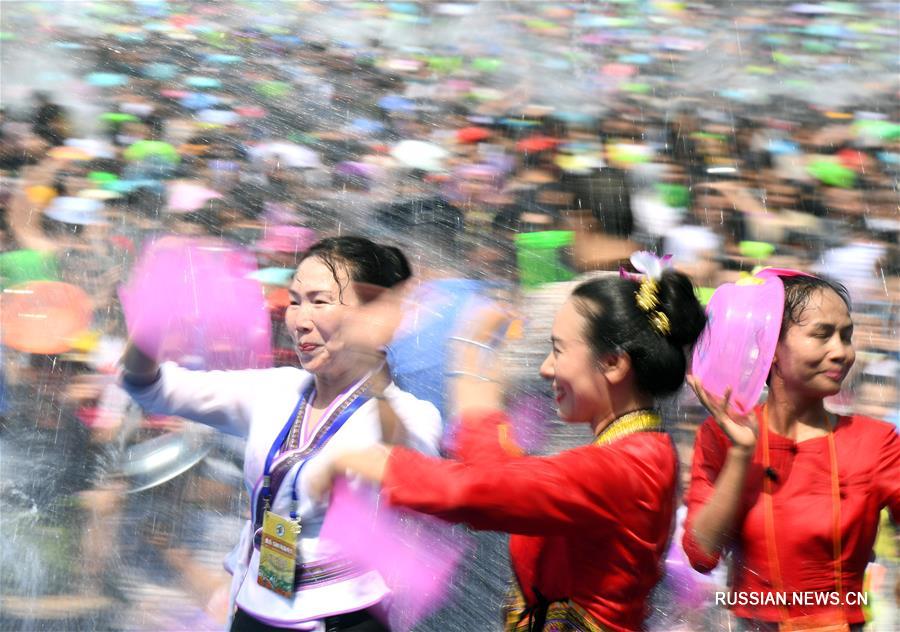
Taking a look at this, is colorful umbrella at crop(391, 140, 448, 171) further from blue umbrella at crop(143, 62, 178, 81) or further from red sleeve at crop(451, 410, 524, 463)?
red sleeve at crop(451, 410, 524, 463)

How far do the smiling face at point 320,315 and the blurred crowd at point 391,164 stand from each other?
2.43 feet

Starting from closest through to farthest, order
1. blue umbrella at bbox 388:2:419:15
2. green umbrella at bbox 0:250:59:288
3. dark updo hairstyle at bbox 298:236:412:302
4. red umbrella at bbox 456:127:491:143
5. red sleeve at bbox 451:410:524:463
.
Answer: red sleeve at bbox 451:410:524:463, dark updo hairstyle at bbox 298:236:412:302, green umbrella at bbox 0:250:59:288, red umbrella at bbox 456:127:491:143, blue umbrella at bbox 388:2:419:15

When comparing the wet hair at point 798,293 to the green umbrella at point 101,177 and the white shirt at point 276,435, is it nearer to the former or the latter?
the white shirt at point 276,435

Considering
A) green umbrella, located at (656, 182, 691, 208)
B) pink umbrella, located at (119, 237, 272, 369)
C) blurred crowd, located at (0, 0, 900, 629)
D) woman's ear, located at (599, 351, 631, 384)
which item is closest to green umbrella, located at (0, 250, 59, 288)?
blurred crowd, located at (0, 0, 900, 629)

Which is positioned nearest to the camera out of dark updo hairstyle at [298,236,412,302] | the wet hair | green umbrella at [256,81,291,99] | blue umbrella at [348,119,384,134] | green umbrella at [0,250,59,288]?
the wet hair

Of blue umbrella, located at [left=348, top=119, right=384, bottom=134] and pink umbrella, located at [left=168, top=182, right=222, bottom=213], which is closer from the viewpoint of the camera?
pink umbrella, located at [left=168, top=182, right=222, bottom=213]

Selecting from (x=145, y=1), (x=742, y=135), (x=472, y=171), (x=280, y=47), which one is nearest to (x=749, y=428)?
(x=472, y=171)

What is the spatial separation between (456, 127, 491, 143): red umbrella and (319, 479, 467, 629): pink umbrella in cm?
158

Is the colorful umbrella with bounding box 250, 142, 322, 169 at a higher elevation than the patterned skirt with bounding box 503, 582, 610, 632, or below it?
higher

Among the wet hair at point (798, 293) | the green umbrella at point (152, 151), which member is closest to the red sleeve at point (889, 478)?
the wet hair at point (798, 293)

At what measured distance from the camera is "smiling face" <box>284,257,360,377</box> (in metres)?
1.94

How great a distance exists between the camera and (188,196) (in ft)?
11.6

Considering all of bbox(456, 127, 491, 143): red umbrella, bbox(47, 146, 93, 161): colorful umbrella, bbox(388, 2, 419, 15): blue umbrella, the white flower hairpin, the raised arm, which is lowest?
bbox(47, 146, 93, 161): colorful umbrella

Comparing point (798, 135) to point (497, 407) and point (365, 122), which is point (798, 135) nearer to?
point (365, 122)
